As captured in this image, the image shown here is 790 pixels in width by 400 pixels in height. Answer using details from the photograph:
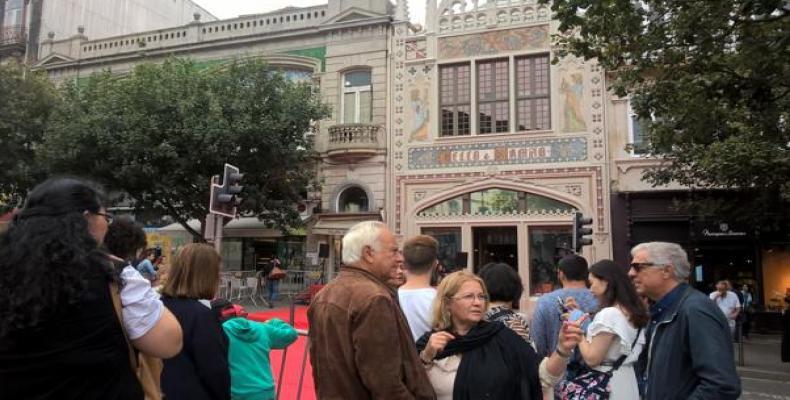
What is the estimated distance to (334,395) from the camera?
2812 millimetres

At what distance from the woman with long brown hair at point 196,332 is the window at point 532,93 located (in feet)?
53.5

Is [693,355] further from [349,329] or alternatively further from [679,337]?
Result: [349,329]

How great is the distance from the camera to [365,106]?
67.9 ft

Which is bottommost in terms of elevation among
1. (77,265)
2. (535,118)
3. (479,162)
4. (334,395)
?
(334,395)

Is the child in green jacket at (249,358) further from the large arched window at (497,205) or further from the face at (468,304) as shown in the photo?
the large arched window at (497,205)

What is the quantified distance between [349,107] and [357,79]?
40.3 inches

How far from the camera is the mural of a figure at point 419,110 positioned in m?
19.6

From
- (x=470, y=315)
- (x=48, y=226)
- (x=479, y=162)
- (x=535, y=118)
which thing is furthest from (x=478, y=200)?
(x=48, y=226)

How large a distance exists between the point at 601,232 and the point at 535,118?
415 cm

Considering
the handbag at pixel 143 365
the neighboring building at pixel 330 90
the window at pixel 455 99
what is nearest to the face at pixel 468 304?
the handbag at pixel 143 365

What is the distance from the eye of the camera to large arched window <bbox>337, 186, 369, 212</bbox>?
20.3 meters

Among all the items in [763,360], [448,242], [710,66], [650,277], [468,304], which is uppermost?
[710,66]

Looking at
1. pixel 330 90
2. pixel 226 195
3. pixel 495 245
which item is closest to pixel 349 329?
pixel 226 195

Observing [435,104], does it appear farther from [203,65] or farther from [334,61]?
[203,65]
